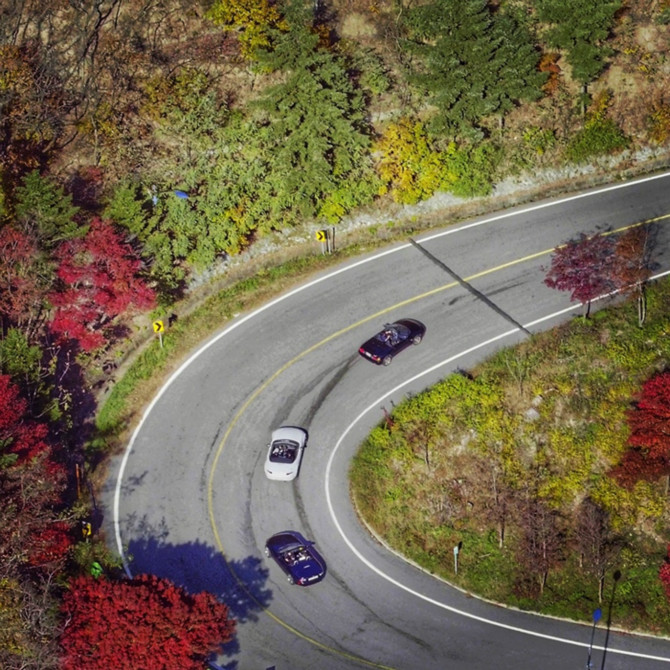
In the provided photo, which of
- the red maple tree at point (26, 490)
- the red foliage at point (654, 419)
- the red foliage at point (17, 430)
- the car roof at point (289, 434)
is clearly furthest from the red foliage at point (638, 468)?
the red foliage at point (17, 430)

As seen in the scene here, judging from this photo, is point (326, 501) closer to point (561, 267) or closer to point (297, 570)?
point (297, 570)

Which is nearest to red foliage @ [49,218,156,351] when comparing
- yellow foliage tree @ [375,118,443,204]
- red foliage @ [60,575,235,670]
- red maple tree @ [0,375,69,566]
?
red maple tree @ [0,375,69,566]

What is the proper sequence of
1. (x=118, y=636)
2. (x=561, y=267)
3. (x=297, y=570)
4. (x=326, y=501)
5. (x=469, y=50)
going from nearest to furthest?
(x=118, y=636)
(x=297, y=570)
(x=326, y=501)
(x=561, y=267)
(x=469, y=50)

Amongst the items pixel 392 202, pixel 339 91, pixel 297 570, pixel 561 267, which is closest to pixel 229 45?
pixel 339 91

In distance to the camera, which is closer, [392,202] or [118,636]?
[118,636]

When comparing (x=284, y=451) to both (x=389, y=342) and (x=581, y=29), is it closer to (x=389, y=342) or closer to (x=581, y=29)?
(x=389, y=342)

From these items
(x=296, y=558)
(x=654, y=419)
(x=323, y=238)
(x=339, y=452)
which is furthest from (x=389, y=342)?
(x=654, y=419)

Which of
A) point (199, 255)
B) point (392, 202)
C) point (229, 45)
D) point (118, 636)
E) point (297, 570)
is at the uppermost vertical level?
point (229, 45)

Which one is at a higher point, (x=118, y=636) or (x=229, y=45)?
(x=229, y=45)
